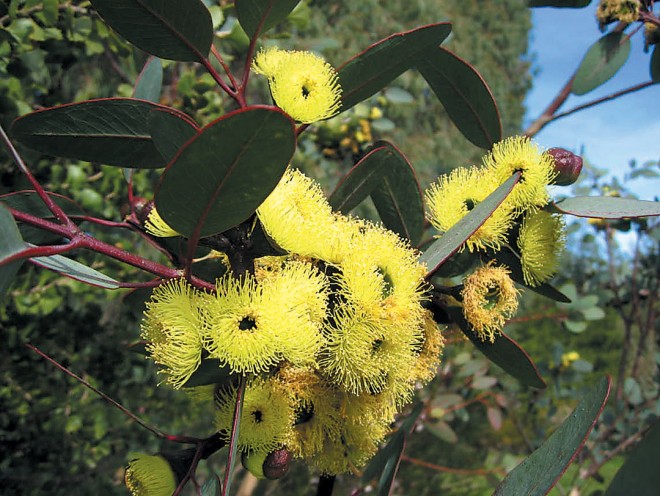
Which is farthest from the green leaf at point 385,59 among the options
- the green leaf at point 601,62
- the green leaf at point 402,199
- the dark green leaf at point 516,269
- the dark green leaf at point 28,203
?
the green leaf at point 601,62

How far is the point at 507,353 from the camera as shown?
63 centimetres

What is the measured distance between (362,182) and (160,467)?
366 millimetres

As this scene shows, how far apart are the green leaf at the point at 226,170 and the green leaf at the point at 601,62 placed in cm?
74

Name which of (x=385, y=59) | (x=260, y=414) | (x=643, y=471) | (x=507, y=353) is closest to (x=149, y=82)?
(x=385, y=59)

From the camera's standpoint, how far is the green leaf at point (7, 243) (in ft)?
1.29

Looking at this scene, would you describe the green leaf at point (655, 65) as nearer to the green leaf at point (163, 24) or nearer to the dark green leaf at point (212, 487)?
the green leaf at point (163, 24)

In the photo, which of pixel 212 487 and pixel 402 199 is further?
pixel 402 199

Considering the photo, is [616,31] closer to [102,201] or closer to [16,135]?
[16,135]

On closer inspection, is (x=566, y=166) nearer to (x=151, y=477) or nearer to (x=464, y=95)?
(x=464, y=95)

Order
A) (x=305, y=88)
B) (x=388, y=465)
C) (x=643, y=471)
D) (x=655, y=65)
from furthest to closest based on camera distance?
(x=655, y=65), (x=388, y=465), (x=305, y=88), (x=643, y=471)

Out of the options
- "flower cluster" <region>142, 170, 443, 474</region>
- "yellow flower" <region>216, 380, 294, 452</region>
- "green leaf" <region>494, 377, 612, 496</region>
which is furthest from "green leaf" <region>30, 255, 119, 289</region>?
"green leaf" <region>494, 377, 612, 496</region>

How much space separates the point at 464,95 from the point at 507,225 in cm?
18

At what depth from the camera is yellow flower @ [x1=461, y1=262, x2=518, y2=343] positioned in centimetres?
59

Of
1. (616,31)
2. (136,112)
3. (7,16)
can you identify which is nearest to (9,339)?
(7,16)
